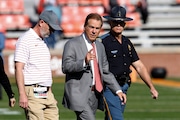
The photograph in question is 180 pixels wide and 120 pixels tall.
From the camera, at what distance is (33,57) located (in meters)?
7.98

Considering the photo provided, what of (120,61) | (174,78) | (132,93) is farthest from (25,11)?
(120,61)

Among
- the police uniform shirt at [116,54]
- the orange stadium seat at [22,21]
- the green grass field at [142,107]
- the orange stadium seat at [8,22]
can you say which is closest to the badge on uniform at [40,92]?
the police uniform shirt at [116,54]

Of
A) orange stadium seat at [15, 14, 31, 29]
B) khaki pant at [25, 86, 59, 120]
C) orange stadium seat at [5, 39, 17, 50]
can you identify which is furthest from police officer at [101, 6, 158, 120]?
orange stadium seat at [15, 14, 31, 29]

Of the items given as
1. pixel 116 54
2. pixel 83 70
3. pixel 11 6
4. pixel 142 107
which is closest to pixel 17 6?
pixel 11 6

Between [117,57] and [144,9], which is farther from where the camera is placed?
[144,9]

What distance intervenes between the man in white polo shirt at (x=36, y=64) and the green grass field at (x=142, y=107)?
16.1 feet

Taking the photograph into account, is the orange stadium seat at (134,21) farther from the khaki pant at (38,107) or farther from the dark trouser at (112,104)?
the khaki pant at (38,107)

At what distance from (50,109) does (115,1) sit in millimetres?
17648

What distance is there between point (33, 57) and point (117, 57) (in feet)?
5.22

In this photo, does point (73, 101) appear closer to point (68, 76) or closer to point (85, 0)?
point (68, 76)

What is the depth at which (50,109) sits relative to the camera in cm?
823

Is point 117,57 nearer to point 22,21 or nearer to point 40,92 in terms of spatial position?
point 40,92

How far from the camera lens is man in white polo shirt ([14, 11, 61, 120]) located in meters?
7.91

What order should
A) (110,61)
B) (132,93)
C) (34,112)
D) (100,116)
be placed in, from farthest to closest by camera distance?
(132,93) < (100,116) < (110,61) < (34,112)
